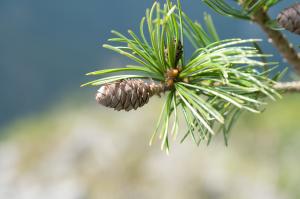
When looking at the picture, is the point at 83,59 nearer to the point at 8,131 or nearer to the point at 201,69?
the point at 8,131

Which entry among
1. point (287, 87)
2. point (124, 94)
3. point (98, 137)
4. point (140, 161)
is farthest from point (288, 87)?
point (98, 137)

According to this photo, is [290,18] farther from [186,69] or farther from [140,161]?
[140,161]

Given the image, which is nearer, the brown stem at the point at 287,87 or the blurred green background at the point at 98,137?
the brown stem at the point at 287,87

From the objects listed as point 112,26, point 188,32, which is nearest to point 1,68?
point 112,26

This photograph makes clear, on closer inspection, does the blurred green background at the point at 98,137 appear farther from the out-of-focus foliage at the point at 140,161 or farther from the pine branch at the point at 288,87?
the pine branch at the point at 288,87

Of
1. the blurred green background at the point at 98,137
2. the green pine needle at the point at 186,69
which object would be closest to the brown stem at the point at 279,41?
the green pine needle at the point at 186,69
